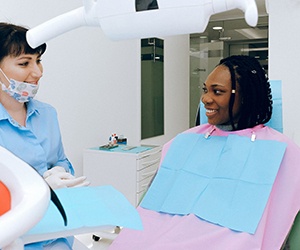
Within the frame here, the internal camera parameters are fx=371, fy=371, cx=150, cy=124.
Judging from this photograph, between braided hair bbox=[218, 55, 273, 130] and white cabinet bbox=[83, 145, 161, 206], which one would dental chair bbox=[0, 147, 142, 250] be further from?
white cabinet bbox=[83, 145, 161, 206]

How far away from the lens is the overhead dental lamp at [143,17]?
0.45 m

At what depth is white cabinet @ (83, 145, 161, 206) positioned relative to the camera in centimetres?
294

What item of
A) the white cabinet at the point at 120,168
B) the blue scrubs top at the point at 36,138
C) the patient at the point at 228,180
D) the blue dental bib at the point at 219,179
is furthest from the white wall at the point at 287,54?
the blue scrubs top at the point at 36,138

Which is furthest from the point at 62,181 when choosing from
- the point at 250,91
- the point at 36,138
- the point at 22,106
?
the point at 250,91

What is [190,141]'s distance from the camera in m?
1.76

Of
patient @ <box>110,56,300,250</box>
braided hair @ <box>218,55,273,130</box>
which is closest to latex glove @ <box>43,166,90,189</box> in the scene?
patient @ <box>110,56,300,250</box>

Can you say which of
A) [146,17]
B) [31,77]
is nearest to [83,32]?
[31,77]

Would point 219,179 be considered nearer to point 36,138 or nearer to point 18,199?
point 36,138

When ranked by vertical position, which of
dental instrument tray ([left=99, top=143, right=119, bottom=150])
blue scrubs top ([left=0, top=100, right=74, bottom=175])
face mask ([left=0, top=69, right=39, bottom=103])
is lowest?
dental instrument tray ([left=99, top=143, right=119, bottom=150])

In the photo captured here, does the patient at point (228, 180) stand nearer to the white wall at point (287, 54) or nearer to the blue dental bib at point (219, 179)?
the blue dental bib at point (219, 179)

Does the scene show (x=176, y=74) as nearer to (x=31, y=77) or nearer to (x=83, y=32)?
(x=83, y=32)

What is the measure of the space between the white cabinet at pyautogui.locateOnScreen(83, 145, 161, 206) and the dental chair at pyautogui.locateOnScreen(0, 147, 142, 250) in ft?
7.53

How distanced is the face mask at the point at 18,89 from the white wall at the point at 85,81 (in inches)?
54.7

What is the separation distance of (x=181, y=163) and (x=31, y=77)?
836 millimetres
